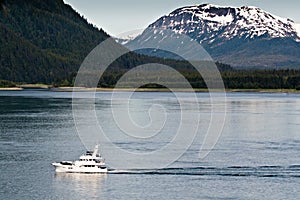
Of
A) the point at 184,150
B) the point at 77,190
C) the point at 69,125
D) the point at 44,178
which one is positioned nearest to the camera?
the point at 77,190

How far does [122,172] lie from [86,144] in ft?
56.7

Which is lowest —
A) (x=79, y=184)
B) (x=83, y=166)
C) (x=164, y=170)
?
(x=79, y=184)

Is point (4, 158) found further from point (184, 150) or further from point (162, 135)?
point (162, 135)

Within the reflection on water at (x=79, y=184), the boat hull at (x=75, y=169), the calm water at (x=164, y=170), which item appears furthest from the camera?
the boat hull at (x=75, y=169)

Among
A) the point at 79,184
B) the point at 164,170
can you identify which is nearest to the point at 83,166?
Result: the point at 79,184

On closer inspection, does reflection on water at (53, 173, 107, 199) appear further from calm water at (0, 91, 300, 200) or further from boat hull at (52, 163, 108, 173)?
boat hull at (52, 163, 108, 173)

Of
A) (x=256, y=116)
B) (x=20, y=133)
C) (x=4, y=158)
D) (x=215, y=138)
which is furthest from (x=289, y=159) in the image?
(x=256, y=116)

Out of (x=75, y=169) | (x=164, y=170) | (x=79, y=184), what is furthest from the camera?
(x=164, y=170)

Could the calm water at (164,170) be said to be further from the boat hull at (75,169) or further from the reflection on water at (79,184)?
the boat hull at (75,169)

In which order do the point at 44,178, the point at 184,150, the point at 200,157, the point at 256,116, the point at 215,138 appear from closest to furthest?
the point at 44,178 → the point at 200,157 → the point at 184,150 → the point at 215,138 → the point at 256,116

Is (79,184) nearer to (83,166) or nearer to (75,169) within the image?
(75,169)

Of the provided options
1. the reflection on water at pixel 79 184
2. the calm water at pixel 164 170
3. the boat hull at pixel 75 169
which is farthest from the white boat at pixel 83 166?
the calm water at pixel 164 170

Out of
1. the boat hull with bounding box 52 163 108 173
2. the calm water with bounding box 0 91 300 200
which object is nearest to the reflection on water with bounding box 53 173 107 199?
the calm water with bounding box 0 91 300 200

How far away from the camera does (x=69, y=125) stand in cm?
9600
